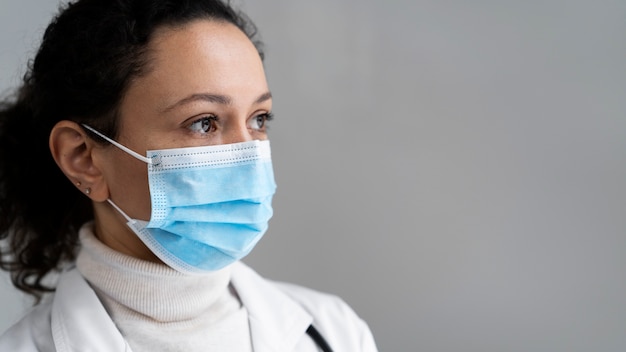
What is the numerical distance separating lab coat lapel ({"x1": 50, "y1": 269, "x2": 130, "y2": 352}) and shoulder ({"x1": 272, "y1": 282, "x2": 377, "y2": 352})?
0.48m

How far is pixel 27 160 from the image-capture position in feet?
5.02

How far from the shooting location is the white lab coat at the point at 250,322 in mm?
1286

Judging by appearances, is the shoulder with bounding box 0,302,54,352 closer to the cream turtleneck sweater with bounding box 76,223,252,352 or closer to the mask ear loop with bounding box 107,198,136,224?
the cream turtleneck sweater with bounding box 76,223,252,352

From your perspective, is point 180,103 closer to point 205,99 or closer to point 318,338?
point 205,99

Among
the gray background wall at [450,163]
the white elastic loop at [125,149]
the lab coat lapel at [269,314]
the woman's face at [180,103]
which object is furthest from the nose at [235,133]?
the gray background wall at [450,163]

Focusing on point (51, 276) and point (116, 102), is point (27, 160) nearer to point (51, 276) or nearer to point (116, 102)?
point (116, 102)

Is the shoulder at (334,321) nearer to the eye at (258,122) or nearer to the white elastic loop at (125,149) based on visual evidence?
the eye at (258,122)

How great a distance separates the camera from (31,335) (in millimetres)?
1332

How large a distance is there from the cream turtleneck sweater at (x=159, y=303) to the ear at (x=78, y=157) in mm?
135

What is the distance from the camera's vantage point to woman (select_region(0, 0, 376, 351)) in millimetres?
1256

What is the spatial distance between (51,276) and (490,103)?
1.41 metres

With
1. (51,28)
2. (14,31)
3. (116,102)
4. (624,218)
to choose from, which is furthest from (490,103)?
(14,31)

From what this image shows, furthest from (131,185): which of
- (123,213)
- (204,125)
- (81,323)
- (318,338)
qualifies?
(318,338)

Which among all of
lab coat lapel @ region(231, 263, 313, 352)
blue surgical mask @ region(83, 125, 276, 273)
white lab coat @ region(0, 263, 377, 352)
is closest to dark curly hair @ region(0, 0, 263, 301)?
blue surgical mask @ region(83, 125, 276, 273)
